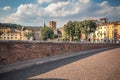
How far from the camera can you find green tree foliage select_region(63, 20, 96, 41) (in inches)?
3086

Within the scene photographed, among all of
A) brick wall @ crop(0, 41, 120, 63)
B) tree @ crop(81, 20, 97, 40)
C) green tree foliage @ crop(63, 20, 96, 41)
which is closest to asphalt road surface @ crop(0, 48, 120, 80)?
brick wall @ crop(0, 41, 120, 63)

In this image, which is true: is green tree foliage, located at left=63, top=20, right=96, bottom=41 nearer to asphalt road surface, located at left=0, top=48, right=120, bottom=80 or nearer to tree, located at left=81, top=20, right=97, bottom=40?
tree, located at left=81, top=20, right=97, bottom=40

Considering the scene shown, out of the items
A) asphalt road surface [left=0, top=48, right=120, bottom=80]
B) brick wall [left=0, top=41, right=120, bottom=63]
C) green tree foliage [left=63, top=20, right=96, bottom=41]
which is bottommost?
asphalt road surface [left=0, top=48, right=120, bottom=80]

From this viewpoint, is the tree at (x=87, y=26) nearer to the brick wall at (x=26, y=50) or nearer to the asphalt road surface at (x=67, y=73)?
the brick wall at (x=26, y=50)

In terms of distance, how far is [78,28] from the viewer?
78.8m

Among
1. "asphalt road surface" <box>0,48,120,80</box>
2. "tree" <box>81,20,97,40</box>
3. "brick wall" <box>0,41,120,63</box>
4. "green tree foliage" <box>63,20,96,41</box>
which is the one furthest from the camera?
"green tree foliage" <box>63,20,96,41</box>

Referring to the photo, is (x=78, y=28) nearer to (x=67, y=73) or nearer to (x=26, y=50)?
(x=26, y=50)

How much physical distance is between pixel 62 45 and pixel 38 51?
5.79m

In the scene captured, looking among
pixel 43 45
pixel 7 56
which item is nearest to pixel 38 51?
pixel 43 45

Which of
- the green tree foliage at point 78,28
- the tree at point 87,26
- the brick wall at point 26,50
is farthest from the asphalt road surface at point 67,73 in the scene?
the green tree foliage at point 78,28

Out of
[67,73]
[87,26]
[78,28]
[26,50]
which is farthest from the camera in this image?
[78,28]

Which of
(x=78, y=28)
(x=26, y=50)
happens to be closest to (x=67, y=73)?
(x=26, y=50)

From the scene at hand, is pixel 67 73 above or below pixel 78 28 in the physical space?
below

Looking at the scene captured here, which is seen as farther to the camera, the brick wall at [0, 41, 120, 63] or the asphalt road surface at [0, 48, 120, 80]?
the brick wall at [0, 41, 120, 63]
